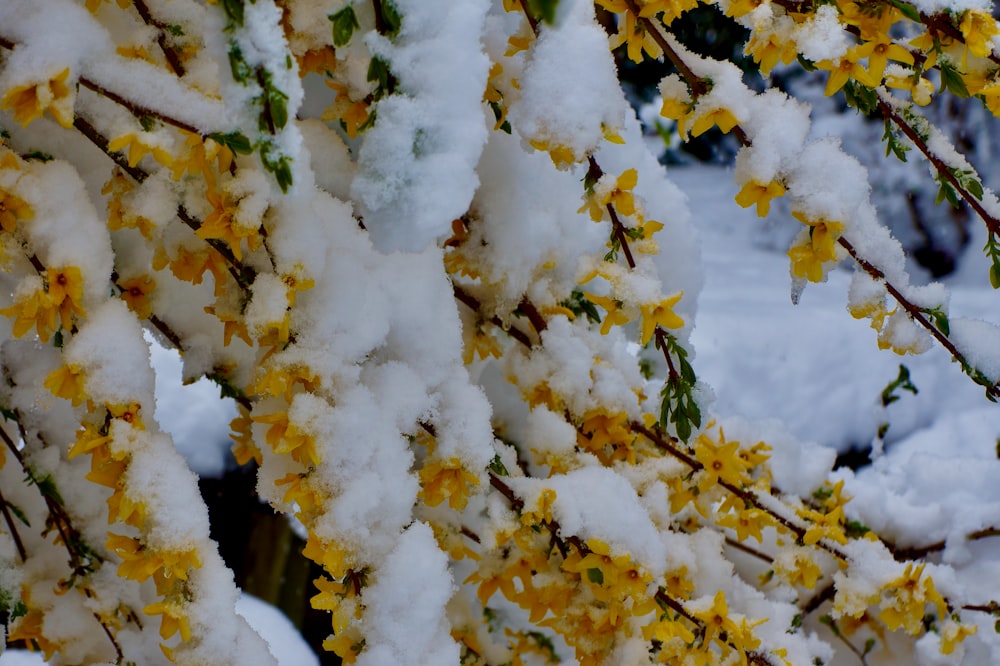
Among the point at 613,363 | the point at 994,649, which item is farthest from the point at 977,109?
the point at 613,363

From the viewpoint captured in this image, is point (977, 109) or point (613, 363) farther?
point (977, 109)

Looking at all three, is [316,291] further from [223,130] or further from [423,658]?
[423,658]

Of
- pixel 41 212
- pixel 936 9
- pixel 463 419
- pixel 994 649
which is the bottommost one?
pixel 994 649

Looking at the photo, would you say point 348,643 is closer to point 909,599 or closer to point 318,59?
point 318,59

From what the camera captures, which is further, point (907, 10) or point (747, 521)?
point (747, 521)

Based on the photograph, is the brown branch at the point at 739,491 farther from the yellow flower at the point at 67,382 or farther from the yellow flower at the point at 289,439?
the yellow flower at the point at 67,382

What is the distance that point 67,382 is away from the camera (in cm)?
53

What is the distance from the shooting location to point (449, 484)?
61 centimetres

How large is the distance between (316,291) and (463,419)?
141 mm

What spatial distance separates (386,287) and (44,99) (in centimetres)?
26

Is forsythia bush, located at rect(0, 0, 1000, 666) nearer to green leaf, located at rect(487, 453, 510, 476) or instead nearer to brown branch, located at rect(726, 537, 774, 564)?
green leaf, located at rect(487, 453, 510, 476)

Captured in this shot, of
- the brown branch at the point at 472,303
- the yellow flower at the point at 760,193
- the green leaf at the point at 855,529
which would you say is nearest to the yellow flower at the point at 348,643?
the brown branch at the point at 472,303

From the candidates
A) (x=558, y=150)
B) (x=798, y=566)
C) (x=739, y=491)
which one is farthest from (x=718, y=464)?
(x=558, y=150)

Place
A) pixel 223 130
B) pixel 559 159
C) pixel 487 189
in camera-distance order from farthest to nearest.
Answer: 1. pixel 487 189
2. pixel 559 159
3. pixel 223 130
